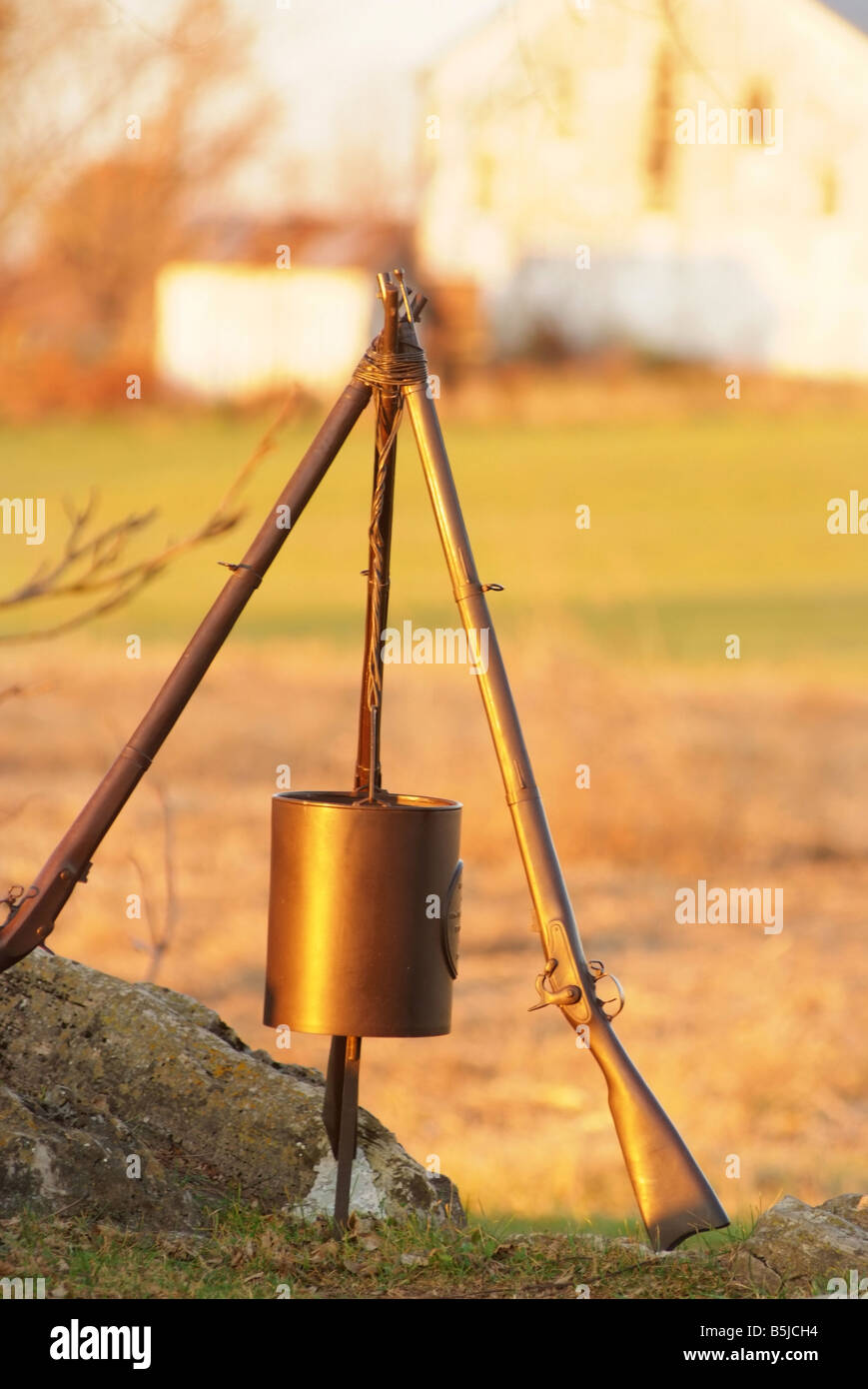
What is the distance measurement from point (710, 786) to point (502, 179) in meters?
9.67

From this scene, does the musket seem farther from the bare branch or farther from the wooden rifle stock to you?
the bare branch

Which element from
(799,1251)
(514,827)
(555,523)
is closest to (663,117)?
(514,827)

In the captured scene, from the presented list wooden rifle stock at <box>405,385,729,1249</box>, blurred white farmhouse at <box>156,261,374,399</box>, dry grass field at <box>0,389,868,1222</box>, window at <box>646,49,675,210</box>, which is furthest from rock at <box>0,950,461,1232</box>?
blurred white farmhouse at <box>156,261,374,399</box>

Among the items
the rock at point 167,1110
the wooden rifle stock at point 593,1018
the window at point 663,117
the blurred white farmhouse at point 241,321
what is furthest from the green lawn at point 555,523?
the wooden rifle stock at point 593,1018

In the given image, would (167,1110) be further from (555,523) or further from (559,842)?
(555,523)

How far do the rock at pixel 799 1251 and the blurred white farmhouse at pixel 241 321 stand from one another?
4589cm

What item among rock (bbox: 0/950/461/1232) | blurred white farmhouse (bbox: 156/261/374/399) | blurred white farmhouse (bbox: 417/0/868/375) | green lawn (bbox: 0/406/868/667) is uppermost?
blurred white farmhouse (bbox: 156/261/374/399)

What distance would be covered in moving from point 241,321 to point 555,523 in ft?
49.4

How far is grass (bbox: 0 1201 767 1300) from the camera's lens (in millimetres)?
3348

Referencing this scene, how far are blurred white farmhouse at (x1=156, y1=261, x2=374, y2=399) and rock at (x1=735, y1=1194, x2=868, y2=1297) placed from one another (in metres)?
45.9

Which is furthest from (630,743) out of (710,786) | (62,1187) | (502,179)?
(62,1187)

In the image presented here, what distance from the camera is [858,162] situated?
22.1 feet

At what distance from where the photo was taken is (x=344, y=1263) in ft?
11.4
